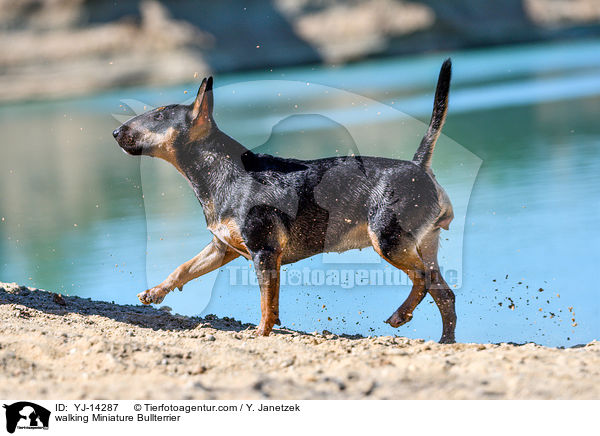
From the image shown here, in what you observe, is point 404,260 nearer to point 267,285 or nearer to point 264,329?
point 267,285

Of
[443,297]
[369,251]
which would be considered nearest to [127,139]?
[443,297]

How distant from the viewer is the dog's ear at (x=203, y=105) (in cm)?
593

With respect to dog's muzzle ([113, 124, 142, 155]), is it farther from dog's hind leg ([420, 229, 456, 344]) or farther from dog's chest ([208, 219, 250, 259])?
dog's hind leg ([420, 229, 456, 344])

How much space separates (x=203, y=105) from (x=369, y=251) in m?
2.77

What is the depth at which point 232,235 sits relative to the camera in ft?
19.5

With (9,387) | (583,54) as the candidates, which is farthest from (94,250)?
(583,54)

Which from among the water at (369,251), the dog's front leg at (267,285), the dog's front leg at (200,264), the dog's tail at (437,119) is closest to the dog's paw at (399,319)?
the water at (369,251)

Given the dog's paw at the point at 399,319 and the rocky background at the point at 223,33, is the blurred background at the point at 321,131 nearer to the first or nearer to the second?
the rocky background at the point at 223,33

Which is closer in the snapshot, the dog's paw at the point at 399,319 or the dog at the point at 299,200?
the dog at the point at 299,200

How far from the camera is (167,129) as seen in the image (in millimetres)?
6105

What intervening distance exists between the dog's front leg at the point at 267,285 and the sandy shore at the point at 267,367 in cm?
17

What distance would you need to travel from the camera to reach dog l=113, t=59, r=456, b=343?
5.89 m
